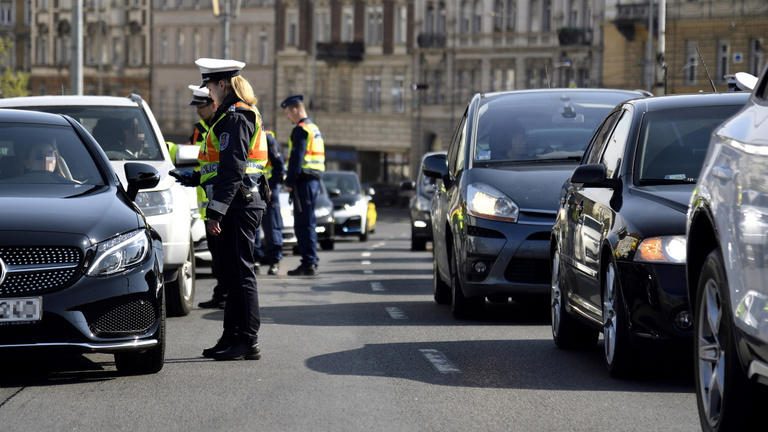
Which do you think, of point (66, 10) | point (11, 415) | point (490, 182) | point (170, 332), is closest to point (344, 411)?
point (11, 415)

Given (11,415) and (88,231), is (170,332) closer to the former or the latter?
(88,231)

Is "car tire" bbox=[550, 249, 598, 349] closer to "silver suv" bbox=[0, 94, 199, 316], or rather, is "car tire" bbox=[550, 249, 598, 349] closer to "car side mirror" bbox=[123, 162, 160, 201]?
"car side mirror" bbox=[123, 162, 160, 201]

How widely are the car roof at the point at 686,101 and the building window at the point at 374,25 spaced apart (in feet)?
275

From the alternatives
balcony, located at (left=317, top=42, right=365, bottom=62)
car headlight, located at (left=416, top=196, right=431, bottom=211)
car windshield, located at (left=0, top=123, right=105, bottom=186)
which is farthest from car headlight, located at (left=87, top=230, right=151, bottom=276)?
balcony, located at (left=317, top=42, right=365, bottom=62)

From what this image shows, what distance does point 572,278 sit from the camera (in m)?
11.3

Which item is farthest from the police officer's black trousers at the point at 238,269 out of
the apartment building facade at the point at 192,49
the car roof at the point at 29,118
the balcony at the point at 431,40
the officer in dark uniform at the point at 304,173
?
the apartment building facade at the point at 192,49

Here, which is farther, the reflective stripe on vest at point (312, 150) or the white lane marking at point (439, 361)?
the reflective stripe on vest at point (312, 150)

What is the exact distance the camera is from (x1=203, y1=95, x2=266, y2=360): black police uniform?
1091cm

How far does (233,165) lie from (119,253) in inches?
62.4

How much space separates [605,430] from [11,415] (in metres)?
2.68

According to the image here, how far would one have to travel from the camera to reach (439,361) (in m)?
10.7

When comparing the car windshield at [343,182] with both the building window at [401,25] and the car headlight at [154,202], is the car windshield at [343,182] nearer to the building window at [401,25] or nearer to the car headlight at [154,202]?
the car headlight at [154,202]

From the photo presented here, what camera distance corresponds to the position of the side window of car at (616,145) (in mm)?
10797

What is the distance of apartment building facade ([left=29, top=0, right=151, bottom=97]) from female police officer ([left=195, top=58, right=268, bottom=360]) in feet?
330
